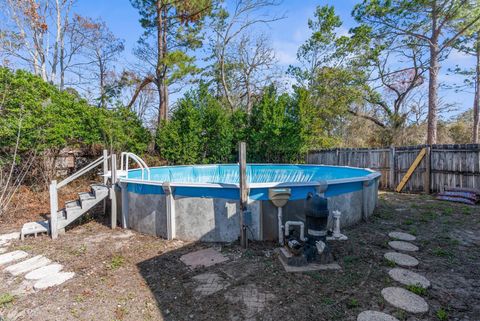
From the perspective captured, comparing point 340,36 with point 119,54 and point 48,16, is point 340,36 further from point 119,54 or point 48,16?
point 48,16

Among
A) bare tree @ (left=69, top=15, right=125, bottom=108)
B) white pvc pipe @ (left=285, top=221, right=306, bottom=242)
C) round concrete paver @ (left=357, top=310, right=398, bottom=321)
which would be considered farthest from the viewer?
bare tree @ (left=69, top=15, right=125, bottom=108)

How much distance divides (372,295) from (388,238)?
197cm

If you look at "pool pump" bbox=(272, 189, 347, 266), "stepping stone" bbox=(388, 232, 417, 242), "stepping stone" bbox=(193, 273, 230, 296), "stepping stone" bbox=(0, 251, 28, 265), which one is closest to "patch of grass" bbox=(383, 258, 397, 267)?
"pool pump" bbox=(272, 189, 347, 266)

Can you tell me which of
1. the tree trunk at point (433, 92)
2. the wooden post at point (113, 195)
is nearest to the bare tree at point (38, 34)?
the wooden post at point (113, 195)

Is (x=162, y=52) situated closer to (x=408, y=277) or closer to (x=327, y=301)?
(x=327, y=301)

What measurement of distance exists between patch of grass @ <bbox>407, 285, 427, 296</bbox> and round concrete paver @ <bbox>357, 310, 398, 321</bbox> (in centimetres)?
62

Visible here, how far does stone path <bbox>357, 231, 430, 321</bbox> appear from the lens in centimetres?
234

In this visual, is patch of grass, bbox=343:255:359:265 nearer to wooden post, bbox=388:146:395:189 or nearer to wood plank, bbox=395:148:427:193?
wood plank, bbox=395:148:427:193

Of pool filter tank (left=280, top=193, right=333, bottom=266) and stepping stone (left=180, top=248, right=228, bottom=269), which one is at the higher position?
pool filter tank (left=280, top=193, right=333, bottom=266)

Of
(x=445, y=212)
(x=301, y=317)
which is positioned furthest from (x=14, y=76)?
(x=445, y=212)

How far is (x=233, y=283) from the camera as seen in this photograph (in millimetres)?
2945

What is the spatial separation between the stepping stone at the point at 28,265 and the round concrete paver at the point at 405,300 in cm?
446

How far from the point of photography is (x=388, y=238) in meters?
4.26

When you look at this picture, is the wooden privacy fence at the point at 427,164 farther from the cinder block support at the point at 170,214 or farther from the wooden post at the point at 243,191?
the cinder block support at the point at 170,214
